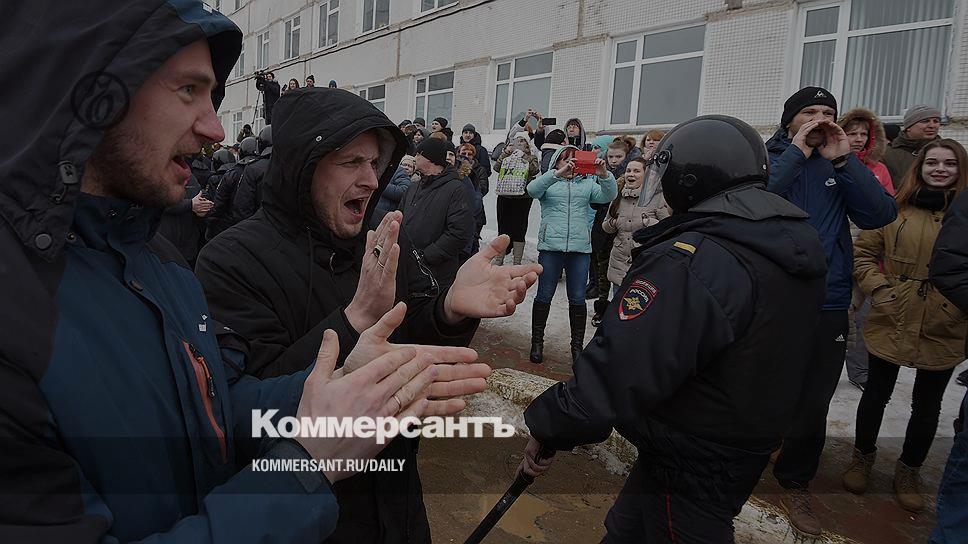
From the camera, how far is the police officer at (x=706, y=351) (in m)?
2.08

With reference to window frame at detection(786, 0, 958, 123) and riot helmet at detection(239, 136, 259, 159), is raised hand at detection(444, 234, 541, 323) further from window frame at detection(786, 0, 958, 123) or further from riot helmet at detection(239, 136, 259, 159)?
window frame at detection(786, 0, 958, 123)

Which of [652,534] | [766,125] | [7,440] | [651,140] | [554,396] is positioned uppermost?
[766,125]

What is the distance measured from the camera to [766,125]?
8.45m

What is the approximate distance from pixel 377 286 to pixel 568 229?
4.46 m

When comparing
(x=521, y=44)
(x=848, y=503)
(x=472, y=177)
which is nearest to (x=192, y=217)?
(x=472, y=177)

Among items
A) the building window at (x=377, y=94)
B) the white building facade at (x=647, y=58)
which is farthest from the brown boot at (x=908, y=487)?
the building window at (x=377, y=94)

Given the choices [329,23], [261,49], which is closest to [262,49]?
[261,49]

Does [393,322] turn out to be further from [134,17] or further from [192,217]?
[192,217]

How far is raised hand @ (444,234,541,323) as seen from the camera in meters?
2.02

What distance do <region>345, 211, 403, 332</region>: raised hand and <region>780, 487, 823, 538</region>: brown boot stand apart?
270 cm

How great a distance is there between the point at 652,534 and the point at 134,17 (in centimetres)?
234

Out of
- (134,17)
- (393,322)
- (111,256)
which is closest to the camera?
(134,17)

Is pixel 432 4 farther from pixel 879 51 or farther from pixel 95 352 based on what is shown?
pixel 95 352

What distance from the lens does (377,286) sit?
181cm
